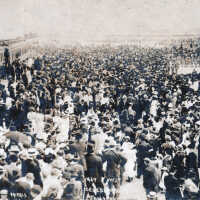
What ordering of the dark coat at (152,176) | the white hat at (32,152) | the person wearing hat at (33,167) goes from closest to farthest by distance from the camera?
the person wearing hat at (33,167) → the white hat at (32,152) → the dark coat at (152,176)

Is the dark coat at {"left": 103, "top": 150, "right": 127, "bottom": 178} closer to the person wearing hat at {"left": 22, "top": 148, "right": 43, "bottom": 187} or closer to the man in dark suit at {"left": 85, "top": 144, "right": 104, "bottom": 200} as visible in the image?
the man in dark suit at {"left": 85, "top": 144, "right": 104, "bottom": 200}

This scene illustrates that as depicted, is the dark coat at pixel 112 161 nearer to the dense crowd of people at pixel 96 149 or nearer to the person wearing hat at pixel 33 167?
the dense crowd of people at pixel 96 149

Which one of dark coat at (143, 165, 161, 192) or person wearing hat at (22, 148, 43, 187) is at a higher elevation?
person wearing hat at (22, 148, 43, 187)

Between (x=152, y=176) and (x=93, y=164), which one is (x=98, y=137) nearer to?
(x=93, y=164)

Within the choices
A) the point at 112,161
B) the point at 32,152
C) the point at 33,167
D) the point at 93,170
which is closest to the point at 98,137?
the point at 112,161

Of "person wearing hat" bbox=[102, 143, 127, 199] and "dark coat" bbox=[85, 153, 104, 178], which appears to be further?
"person wearing hat" bbox=[102, 143, 127, 199]

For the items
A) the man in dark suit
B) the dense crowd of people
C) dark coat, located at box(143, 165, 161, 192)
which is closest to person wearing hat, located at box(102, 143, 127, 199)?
the dense crowd of people

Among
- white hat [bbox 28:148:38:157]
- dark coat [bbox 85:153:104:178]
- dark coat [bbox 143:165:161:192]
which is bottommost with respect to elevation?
dark coat [bbox 143:165:161:192]

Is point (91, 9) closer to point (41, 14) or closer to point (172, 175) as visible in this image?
point (41, 14)

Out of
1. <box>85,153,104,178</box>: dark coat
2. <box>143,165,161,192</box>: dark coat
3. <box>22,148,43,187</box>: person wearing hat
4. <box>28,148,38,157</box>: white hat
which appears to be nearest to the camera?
<box>22,148,43,187</box>: person wearing hat

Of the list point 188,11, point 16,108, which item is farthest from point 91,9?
point 16,108

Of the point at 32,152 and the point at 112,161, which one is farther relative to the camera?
the point at 112,161

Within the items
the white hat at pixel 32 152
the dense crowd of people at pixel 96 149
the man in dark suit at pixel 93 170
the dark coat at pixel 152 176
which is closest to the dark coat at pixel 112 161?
the dense crowd of people at pixel 96 149
